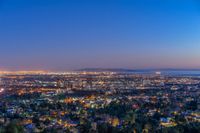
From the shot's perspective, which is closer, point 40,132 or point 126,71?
point 40,132

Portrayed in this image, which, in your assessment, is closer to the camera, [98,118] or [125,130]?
[125,130]

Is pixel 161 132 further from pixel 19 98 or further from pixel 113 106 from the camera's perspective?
pixel 19 98

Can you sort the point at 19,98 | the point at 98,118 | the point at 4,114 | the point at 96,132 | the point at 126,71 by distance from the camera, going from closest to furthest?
the point at 96,132
the point at 98,118
the point at 4,114
the point at 19,98
the point at 126,71

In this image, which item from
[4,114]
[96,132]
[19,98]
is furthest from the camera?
[19,98]

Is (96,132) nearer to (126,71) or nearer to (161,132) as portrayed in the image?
(161,132)

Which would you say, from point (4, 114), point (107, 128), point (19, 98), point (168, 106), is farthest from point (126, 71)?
point (107, 128)

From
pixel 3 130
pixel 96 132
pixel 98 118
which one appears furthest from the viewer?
pixel 98 118

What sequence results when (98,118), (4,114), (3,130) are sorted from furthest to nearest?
(4,114), (98,118), (3,130)

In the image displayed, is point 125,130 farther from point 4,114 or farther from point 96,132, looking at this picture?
point 4,114

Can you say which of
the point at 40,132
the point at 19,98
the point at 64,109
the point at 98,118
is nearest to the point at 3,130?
the point at 40,132
